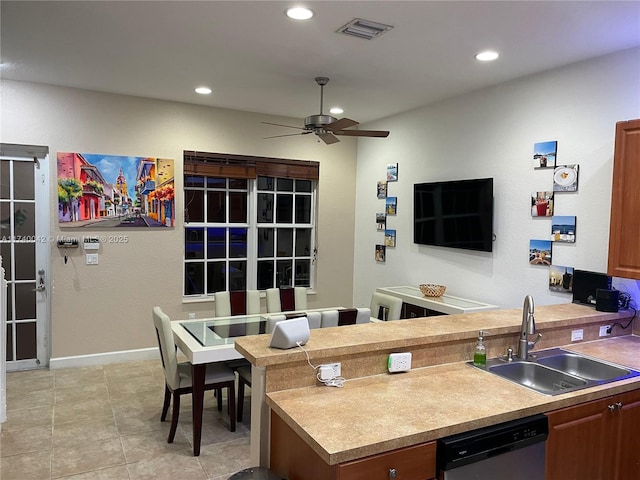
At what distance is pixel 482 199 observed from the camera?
434 centimetres

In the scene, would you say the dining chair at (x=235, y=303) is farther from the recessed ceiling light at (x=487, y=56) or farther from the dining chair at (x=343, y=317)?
the recessed ceiling light at (x=487, y=56)

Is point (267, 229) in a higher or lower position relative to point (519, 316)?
higher

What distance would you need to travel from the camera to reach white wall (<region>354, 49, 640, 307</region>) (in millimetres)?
3412

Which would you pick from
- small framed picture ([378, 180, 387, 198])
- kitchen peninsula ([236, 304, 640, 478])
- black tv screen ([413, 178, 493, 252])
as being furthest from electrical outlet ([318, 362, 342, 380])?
small framed picture ([378, 180, 387, 198])

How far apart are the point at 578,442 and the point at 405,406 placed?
89 cm

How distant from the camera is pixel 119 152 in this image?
16.1 ft

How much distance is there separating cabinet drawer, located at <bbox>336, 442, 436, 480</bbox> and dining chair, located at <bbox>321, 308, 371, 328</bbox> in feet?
4.70

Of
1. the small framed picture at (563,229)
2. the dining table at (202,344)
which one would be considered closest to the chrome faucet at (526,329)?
the small framed picture at (563,229)

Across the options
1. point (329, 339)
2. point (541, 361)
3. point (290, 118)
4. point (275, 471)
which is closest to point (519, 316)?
point (541, 361)

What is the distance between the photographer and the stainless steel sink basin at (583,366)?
8.08 ft

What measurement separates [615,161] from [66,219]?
15.7 ft

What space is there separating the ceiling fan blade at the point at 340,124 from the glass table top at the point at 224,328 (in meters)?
1.71

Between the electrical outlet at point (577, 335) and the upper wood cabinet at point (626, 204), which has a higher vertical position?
the upper wood cabinet at point (626, 204)

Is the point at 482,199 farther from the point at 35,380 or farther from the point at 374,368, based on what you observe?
the point at 35,380
